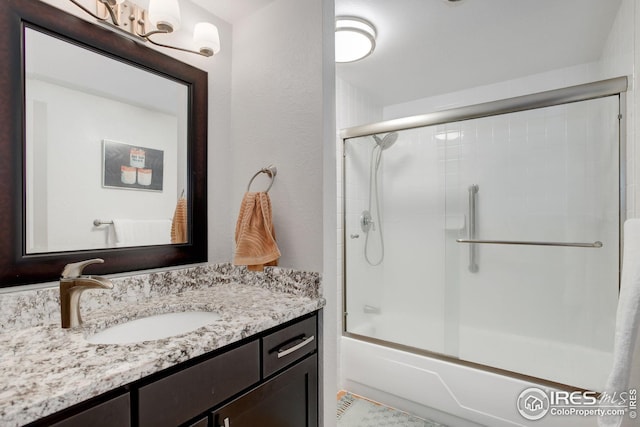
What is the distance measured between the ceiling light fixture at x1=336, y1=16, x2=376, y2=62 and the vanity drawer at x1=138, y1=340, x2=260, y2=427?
166cm

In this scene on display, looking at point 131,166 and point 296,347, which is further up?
point 131,166

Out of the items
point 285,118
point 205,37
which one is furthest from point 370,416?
point 205,37

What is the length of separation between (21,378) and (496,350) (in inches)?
91.7

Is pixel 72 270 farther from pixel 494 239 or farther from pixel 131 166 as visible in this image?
pixel 494 239

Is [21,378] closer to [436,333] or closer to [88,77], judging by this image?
[88,77]

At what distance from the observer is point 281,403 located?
1.03 metres

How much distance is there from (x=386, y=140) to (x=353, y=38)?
0.81 m

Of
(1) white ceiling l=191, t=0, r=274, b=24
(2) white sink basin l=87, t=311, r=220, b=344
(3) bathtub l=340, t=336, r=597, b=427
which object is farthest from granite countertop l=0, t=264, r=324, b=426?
(1) white ceiling l=191, t=0, r=274, b=24

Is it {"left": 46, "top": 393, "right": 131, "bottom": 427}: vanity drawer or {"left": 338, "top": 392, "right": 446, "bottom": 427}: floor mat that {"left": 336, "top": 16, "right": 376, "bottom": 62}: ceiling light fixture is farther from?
{"left": 338, "top": 392, "right": 446, "bottom": 427}: floor mat

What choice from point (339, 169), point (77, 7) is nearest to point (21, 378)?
point (77, 7)

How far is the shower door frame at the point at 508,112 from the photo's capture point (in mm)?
1514

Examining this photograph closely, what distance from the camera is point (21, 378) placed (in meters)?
0.60

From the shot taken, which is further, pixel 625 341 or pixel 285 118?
pixel 285 118

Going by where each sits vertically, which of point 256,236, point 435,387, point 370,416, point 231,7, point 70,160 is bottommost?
point 370,416
